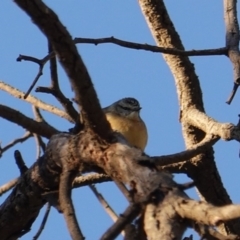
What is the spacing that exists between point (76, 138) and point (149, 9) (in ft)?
6.52

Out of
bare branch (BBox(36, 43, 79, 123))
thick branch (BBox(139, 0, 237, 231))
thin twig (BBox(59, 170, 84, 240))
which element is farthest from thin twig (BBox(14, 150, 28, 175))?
thick branch (BBox(139, 0, 237, 231))

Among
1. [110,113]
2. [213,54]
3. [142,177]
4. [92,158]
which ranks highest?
[110,113]

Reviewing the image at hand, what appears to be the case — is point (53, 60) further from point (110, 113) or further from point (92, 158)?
point (110, 113)

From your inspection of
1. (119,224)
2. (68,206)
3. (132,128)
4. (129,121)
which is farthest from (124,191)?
(129,121)

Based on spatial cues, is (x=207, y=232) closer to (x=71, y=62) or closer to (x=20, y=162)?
(x=71, y=62)

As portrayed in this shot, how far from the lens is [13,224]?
12.4 ft

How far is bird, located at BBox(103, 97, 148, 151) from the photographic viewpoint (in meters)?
7.58

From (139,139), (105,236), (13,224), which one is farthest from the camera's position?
(139,139)

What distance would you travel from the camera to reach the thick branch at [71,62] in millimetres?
2707

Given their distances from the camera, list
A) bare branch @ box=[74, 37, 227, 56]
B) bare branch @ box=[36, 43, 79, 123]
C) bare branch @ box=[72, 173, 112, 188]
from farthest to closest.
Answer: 1. bare branch @ box=[72, 173, 112, 188]
2. bare branch @ box=[36, 43, 79, 123]
3. bare branch @ box=[74, 37, 227, 56]

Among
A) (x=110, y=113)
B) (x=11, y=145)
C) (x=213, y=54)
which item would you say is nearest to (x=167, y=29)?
(x=213, y=54)

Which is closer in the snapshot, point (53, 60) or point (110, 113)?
point (53, 60)

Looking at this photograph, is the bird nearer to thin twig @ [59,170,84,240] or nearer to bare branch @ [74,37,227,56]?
bare branch @ [74,37,227,56]

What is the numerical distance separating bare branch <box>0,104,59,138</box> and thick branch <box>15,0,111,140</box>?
Answer: 111 cm
